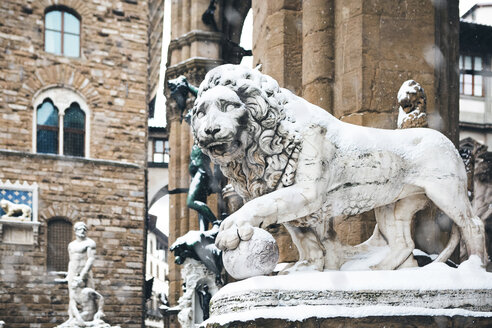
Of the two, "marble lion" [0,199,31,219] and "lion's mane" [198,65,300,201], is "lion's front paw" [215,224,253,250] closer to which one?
"lion's mane" [198,65,300,201]

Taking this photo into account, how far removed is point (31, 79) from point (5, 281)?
6039mm

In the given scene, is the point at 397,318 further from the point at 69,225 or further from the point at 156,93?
the point at 156,93

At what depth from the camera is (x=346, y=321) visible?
14.5 ft

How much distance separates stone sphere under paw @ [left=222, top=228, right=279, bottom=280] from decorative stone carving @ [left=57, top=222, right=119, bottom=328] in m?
17.2

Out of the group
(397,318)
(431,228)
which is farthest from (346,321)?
(431,228)

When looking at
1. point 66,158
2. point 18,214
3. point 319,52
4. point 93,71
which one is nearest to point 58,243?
point 18,214

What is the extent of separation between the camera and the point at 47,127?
94.8 feet

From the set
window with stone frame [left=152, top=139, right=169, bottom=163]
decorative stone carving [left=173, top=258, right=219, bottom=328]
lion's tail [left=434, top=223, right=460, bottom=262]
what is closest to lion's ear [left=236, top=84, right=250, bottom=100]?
lion's tail [left=434, top=223, right=460, bottom=262]

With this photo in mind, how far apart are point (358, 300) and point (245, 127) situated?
101 centimetres

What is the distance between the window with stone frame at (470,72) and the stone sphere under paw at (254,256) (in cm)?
2584

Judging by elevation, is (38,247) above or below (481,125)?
below

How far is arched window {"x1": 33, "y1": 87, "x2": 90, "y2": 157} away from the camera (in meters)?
28.8

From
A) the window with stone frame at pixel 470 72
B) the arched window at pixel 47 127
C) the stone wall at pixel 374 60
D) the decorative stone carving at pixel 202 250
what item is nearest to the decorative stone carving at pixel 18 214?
the arched window at pixel 47 127

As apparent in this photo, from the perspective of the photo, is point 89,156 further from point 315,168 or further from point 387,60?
point 315,168
